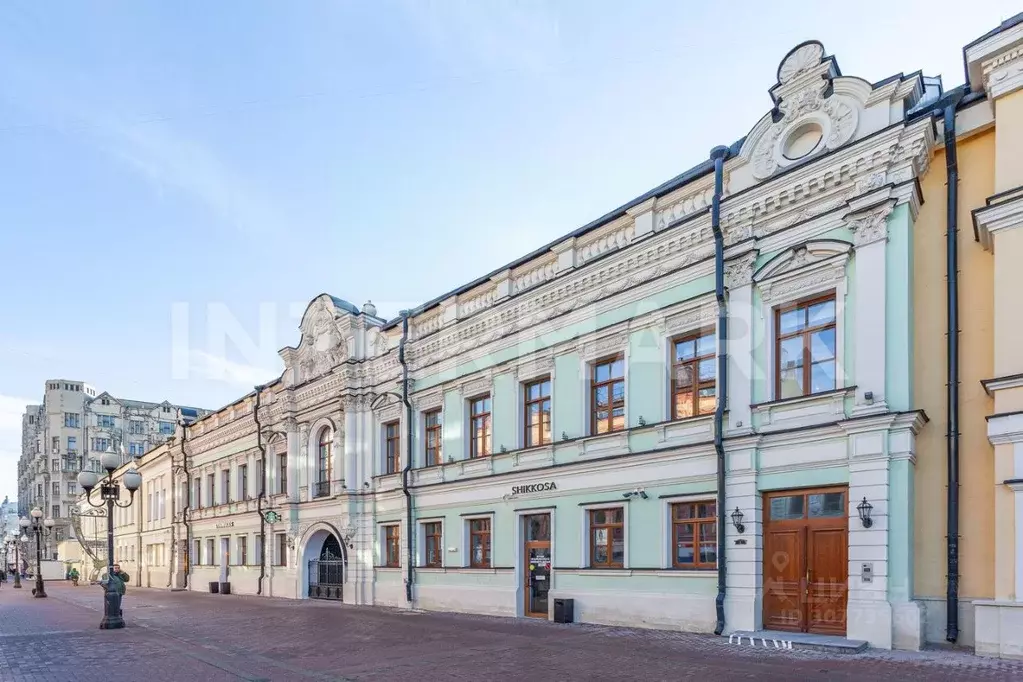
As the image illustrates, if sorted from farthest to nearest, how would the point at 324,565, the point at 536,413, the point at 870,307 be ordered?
the point at 324,565
the point at 536,413
the point at 870,307

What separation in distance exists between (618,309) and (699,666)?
8.63 meters

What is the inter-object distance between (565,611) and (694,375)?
6.20m

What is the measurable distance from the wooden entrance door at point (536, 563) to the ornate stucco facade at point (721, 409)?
0.05 meters

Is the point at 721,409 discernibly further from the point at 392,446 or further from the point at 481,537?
the point at 392,446

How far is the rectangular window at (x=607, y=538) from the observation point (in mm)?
17891

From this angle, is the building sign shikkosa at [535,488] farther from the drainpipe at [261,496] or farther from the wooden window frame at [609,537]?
the drainpipe at [261,496]

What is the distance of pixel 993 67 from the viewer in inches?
514

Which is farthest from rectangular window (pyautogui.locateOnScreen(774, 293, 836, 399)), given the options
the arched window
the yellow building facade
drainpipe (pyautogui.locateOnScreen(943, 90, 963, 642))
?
the arched window

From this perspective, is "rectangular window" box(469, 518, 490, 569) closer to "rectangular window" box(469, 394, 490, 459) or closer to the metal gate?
"rectangular window" box(469, 394, 490, 459)

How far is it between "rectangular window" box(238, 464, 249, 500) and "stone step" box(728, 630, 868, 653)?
84.0 ft

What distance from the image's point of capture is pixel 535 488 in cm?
1998

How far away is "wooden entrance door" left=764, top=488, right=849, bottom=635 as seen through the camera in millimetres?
13883

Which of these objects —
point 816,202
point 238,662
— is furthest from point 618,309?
point 238,662

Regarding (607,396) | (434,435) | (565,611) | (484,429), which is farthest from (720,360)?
(434,435)
